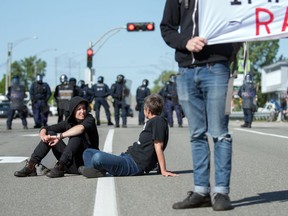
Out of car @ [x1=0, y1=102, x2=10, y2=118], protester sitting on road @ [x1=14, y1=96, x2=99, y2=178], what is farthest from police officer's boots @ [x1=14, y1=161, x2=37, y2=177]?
car @ [x1=0, y1=102, x2=10, y2=118]

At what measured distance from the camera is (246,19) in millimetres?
5641

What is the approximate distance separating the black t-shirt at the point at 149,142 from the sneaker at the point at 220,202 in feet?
7.45

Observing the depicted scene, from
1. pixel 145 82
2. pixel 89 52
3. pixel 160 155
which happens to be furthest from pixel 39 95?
pixel 160 155

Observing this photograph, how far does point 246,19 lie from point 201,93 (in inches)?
28.9

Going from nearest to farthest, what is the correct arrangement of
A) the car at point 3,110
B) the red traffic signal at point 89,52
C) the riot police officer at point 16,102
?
the riot police officer at point 16,102, the red traffic signal at point 89,52, the car at point 3,110

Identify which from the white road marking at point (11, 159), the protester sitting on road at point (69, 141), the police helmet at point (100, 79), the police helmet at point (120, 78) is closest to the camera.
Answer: the protester sitting on road at point (69, 141)

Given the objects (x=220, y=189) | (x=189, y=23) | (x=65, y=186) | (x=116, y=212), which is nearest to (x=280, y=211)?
(x=220, y=189)

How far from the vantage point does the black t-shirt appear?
7746 mm

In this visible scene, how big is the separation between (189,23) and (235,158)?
18.4ft

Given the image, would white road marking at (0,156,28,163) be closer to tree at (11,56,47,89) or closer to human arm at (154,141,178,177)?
human arm at (154,141,178,177)

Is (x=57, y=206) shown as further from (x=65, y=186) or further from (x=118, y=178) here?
(x=118, y=178)

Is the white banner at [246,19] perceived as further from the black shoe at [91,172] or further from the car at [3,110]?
the car at [3,110]

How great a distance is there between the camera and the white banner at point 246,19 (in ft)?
18.2

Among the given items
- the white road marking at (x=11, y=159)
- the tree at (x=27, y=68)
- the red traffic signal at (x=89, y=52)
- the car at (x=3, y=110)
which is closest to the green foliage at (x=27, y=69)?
the tree at (x=27, y=68)
